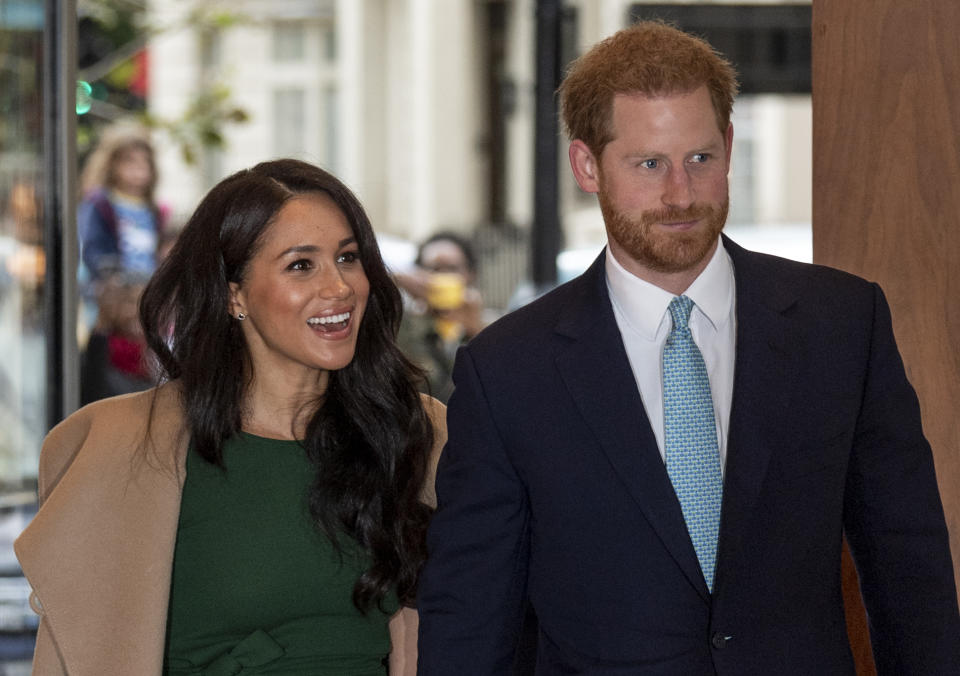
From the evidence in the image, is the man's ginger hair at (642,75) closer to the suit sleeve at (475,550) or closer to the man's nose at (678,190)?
the man's nose at (678,190)

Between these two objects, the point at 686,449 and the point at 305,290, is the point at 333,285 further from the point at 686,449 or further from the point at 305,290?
the point at 686,449

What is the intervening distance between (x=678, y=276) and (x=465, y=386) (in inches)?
15.0

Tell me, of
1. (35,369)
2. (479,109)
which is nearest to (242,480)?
(35,369)

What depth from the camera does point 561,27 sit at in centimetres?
613

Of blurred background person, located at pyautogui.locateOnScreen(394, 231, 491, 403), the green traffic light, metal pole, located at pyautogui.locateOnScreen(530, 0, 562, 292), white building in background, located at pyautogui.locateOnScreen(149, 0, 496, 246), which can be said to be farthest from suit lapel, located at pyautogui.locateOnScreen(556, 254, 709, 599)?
white building in background, located at pyautogui.locateOnScreen(149, 0, 496, 246)

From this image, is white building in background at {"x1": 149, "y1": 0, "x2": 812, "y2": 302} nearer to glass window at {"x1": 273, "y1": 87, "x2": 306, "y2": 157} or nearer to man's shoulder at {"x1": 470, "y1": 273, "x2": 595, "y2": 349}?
glass window at {"x1": 273, "y1": 87, "x2": 306, "y2": 157}

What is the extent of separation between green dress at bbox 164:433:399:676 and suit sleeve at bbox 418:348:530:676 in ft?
1.16

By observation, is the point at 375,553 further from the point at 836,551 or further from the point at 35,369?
the point at 35,369

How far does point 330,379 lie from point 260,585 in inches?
18.9

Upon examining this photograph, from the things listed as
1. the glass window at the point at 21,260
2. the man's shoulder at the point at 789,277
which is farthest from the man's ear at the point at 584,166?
the glass window at the point at 21,260

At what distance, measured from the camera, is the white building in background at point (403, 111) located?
14.2m

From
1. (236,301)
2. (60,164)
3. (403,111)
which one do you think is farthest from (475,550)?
(403,111)

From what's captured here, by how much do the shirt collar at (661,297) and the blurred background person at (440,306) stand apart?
18.6 feet

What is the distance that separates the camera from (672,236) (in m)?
2.07
